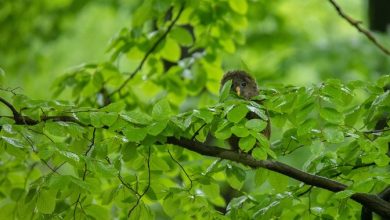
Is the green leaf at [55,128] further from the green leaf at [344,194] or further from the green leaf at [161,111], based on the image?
the green leaf at [344,194]

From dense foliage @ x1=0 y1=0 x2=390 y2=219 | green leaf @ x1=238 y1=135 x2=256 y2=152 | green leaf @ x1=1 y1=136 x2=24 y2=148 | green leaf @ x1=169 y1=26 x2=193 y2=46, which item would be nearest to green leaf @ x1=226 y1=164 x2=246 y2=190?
dense foliage @ x1=0 y1=0 x2=390 y2=219

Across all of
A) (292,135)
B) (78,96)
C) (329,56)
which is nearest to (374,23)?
(329,56)

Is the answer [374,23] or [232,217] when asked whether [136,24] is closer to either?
[232,217]

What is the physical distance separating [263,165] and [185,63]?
1.45 meters

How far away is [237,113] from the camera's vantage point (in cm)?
218

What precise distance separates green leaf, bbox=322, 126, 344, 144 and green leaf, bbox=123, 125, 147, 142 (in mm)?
668

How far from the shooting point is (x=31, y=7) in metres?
6.39

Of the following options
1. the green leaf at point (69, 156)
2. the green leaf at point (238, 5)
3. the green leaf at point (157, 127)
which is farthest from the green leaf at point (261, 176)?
the green leaf at point (238, 5)

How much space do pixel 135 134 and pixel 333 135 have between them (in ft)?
2.38

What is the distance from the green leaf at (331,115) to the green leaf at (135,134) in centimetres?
66

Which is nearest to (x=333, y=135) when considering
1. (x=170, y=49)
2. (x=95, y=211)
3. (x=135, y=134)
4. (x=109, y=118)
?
(x=135, y=134)

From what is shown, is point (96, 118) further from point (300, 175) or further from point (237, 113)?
point (300, 175)

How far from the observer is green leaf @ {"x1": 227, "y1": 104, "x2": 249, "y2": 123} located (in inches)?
85.7

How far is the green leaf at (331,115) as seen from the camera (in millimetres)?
2211
